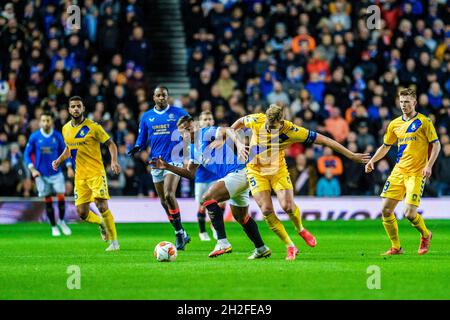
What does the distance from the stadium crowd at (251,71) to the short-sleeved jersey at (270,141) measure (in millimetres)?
9288

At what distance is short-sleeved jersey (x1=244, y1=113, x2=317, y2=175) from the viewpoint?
13078 mm

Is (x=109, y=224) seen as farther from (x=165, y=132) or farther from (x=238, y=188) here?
(x=238, y=188)

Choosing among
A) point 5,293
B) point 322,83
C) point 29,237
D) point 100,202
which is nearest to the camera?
point 5,293

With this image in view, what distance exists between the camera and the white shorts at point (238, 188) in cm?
1340

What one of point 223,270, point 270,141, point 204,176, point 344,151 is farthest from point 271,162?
point 204,176

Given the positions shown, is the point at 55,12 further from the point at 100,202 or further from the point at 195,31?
the point at 100,202

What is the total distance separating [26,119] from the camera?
2336 cm

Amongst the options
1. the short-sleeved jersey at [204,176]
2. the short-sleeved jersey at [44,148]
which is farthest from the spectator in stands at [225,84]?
the short-sleeved jersey at [204,176]

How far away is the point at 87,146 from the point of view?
15344mm

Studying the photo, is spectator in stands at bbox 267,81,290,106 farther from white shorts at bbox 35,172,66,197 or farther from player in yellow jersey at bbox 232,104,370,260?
player in yellow jersey at bbox 232,104,370,260

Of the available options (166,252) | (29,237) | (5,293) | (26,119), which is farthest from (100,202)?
(26,119)

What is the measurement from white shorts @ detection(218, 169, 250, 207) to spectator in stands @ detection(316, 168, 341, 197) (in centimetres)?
999
